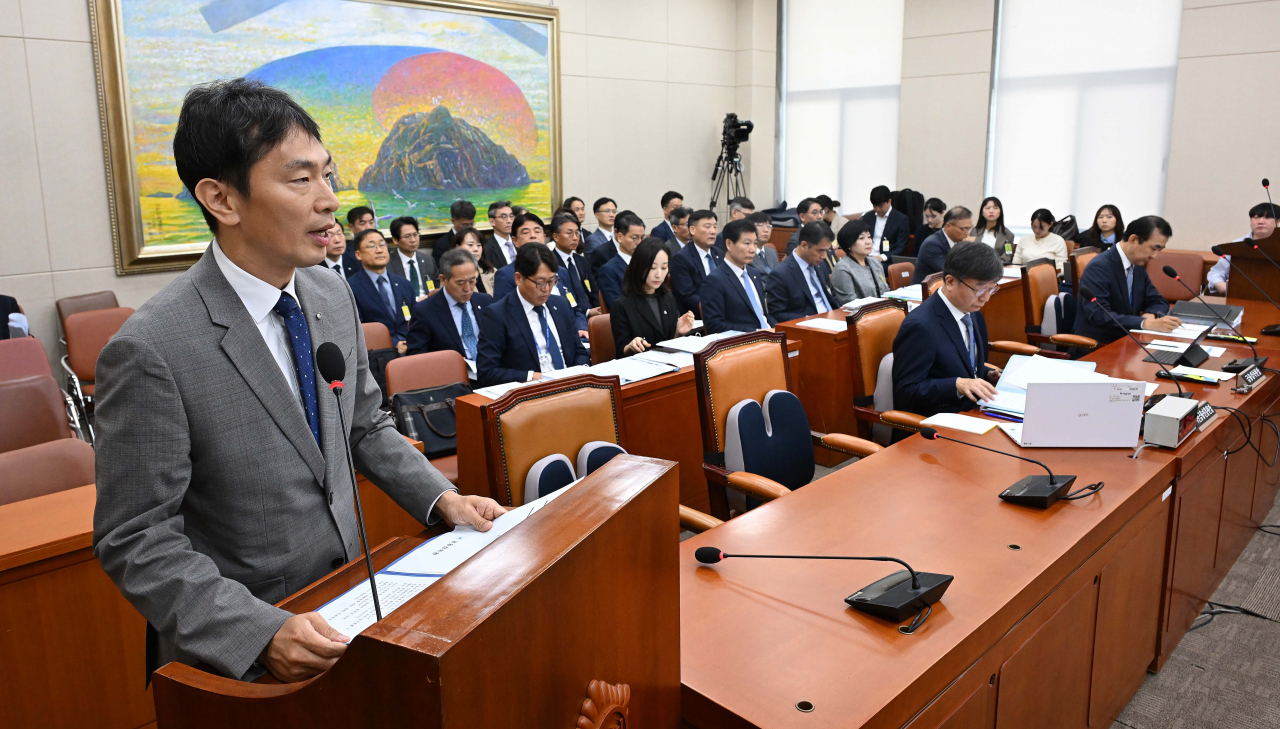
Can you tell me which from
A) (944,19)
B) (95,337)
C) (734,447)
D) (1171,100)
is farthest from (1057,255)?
(95,337)

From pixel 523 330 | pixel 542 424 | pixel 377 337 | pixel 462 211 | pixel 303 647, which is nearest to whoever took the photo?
pixel 303 647

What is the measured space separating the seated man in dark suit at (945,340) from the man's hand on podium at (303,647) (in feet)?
8.72

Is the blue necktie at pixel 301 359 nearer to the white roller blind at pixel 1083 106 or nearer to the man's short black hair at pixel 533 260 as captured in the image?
the man's short black hair at pixel 533 260

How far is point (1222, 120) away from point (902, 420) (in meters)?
6.71

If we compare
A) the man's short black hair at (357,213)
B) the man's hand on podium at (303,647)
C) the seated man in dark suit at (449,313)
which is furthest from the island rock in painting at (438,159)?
the man's hand on podium at (303,647)

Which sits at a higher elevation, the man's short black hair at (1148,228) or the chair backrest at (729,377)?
the man's short black hair at (1148,228)

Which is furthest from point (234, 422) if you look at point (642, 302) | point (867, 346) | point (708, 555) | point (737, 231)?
point (737, 231)

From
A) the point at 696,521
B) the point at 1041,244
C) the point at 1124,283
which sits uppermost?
the point at 1041,244

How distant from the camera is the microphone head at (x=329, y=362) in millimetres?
1120

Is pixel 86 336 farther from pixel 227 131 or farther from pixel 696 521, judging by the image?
pixel 227 131

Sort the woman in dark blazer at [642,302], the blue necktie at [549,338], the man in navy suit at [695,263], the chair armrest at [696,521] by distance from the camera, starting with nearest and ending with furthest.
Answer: the chair armrest at [696,521], the blue necktie at [549,338], the woman in dark blazer at [642,302], the man in navy suit at [695,263]

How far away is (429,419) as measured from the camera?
3.37 meters

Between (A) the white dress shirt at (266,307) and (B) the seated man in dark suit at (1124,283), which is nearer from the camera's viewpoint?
(A) the white dress shirt at (266,307)

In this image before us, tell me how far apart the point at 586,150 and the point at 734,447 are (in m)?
7.02
